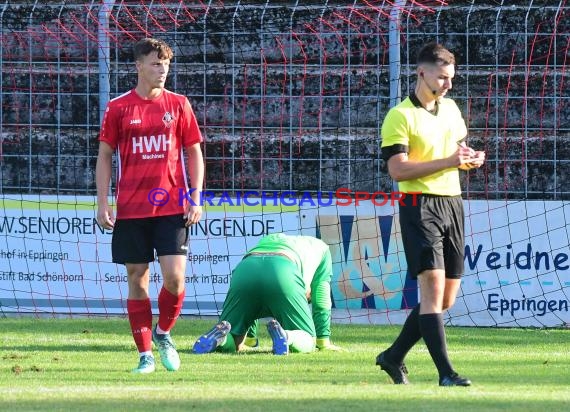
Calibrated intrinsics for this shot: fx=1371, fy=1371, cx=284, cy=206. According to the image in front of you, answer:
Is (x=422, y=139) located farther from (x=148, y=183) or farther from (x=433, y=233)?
(x=148, y=183)

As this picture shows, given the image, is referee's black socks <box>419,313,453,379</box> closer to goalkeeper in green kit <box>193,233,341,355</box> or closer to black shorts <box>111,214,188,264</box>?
black shorts <box>111,214,188,264</box>

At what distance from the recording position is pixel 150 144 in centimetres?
801

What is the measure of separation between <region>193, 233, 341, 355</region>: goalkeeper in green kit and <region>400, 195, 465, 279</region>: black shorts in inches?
86.3

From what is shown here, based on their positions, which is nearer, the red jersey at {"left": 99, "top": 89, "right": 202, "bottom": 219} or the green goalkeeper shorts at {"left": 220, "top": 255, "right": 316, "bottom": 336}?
the red jersey at {"left": 99, "top": 89, "right": 202, "bottom": 219}

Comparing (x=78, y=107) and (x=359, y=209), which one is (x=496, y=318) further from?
(x=78, y=107)

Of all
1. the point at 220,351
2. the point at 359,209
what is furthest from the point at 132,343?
the point at 359,209

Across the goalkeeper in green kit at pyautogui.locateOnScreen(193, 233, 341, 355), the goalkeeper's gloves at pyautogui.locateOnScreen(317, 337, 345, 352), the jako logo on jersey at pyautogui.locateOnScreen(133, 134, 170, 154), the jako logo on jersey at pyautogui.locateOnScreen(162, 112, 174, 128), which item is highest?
the jako logo on jersey at pyautogui.locateOnScreen(162, 112, 174, 128)

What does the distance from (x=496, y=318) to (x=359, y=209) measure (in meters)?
1.53

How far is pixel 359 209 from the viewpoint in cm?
1215

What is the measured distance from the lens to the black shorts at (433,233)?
23.1 ft

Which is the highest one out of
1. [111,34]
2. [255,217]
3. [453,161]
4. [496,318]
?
[111,34]

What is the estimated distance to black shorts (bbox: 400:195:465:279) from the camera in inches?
277

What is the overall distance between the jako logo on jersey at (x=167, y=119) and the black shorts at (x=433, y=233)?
158 cm

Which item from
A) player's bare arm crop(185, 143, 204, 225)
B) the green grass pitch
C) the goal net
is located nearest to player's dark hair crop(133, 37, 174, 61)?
player's bare arm crop(185, 143, 204, 225)
